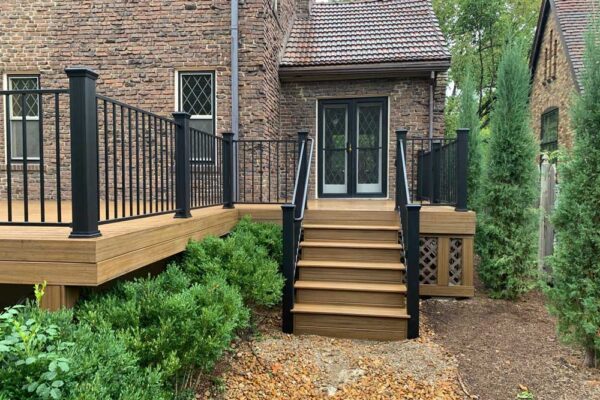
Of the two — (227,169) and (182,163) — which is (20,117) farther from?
(182,163)

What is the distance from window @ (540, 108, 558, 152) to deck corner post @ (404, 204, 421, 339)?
36.2 feet

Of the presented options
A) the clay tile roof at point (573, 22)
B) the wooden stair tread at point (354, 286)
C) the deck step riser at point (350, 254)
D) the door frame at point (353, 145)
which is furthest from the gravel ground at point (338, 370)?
the clay tile roof at point (573, 22)

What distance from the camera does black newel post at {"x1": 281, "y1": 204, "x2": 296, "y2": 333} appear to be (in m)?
4.61

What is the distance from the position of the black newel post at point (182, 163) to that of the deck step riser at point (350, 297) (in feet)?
5.29

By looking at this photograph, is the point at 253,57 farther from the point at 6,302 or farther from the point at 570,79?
the point at 570,79

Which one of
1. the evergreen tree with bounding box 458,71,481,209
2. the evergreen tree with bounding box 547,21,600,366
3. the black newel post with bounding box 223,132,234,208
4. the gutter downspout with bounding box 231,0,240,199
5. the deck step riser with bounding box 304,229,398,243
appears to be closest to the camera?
the evergreen tree with bounding box 547,21,600,366

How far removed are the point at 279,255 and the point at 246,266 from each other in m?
1.23

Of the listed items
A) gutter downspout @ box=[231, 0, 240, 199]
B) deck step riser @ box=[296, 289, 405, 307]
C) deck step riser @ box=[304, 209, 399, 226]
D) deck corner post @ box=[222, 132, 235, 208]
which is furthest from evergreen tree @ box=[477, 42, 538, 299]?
gutter downspout @ box=[231, 0, 240, 199]

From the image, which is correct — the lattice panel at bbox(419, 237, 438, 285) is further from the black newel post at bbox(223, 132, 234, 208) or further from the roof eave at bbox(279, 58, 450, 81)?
the roof eave at bbox(279, 58, 450, 81)

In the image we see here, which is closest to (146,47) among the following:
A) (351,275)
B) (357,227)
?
(357,227)

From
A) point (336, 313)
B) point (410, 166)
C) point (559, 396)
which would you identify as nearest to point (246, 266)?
point (336, 313)

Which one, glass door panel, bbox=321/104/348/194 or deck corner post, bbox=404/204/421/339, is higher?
glass door panel, bbox=321/104/348/194

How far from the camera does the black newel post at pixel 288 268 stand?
15.1 feet

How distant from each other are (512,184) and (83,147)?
5489mm
